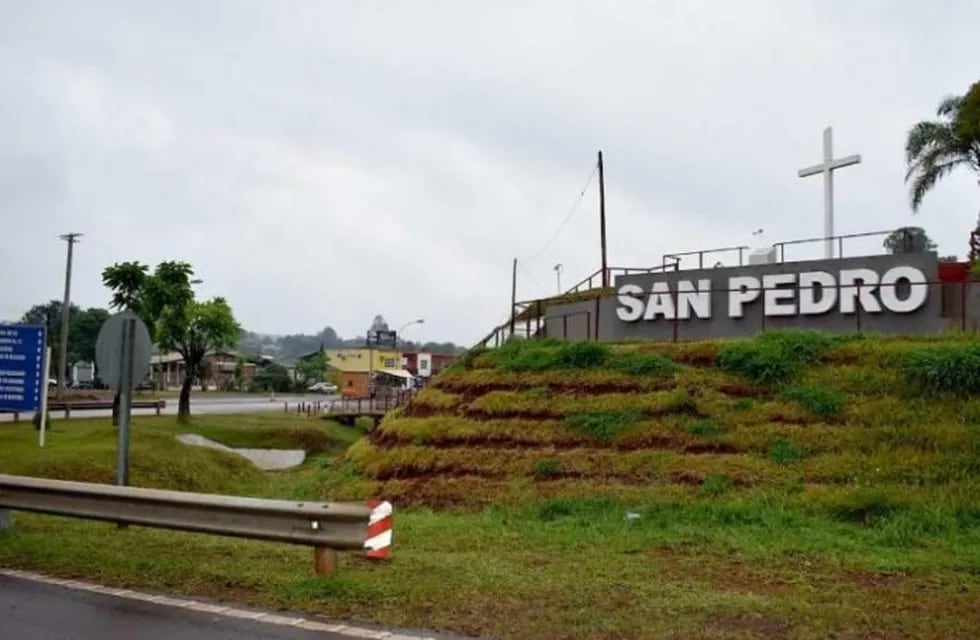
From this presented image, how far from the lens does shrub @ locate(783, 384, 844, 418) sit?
1373 cm

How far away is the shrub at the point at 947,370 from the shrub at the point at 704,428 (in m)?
3.28

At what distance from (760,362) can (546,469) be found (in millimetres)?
4653

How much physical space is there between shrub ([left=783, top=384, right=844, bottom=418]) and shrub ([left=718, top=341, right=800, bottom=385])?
55 cm

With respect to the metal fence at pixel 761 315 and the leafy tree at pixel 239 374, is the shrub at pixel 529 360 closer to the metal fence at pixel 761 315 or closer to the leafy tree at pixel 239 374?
the metal fence at pixel 761 315

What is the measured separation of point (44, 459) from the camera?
19.2 metres

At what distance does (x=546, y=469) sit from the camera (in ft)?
44.5

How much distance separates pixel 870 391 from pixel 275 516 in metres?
10.7

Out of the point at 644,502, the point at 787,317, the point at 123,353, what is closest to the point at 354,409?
the point at 787,317

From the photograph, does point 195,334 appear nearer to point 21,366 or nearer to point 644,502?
point 21,366

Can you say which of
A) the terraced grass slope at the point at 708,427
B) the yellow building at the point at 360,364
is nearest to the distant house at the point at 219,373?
the yellow building at the point at 360,364

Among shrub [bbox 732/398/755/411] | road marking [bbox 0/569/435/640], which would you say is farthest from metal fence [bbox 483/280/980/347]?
road marking [bbox 0/569/435/640]

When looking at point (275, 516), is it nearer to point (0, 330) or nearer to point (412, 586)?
point (412, 586)

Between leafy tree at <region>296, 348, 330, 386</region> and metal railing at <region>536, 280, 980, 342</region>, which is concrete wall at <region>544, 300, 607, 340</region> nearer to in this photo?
metal railing at <region>536, 280, 980, 342</region>

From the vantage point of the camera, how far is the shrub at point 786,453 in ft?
41.4
